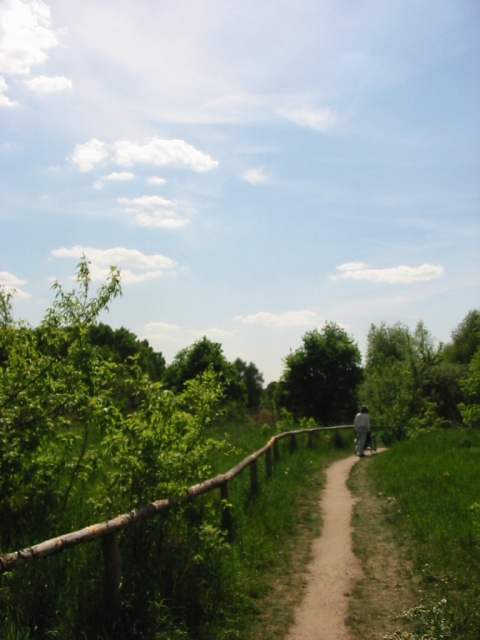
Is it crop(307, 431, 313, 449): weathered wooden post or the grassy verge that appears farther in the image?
crop(307, 431, 313, 449): weathered wooden post

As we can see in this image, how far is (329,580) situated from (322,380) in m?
42.3

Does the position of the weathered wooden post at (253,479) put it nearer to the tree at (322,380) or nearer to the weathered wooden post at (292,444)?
the weathered wooden post at (292,444)

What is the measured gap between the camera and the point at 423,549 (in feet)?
24.4

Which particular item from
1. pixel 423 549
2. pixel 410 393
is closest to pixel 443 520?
pixel 423 549

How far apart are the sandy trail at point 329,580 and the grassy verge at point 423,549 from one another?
0.17m

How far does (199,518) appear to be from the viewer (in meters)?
6.24

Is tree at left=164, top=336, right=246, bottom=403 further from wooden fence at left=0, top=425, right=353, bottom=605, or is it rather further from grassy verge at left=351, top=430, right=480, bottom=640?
wooden fence at left=0, top=425, right=353, bottom=605

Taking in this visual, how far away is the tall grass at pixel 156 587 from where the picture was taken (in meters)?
4.62

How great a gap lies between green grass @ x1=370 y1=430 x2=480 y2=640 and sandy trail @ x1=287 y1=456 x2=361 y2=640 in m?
0.80

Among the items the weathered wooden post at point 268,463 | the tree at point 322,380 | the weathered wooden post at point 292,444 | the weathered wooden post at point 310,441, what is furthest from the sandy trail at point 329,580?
the tree at point 322,380

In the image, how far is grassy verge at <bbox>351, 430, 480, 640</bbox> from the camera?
541cm

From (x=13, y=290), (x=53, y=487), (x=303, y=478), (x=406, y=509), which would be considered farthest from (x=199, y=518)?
(x=303, y=478)

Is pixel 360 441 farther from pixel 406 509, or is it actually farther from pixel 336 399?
pixel 336 399

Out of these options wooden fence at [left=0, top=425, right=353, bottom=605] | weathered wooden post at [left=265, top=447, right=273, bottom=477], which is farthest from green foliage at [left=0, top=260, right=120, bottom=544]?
weathered wooden post at [left=265, top=447, right=273, bottom=477]
